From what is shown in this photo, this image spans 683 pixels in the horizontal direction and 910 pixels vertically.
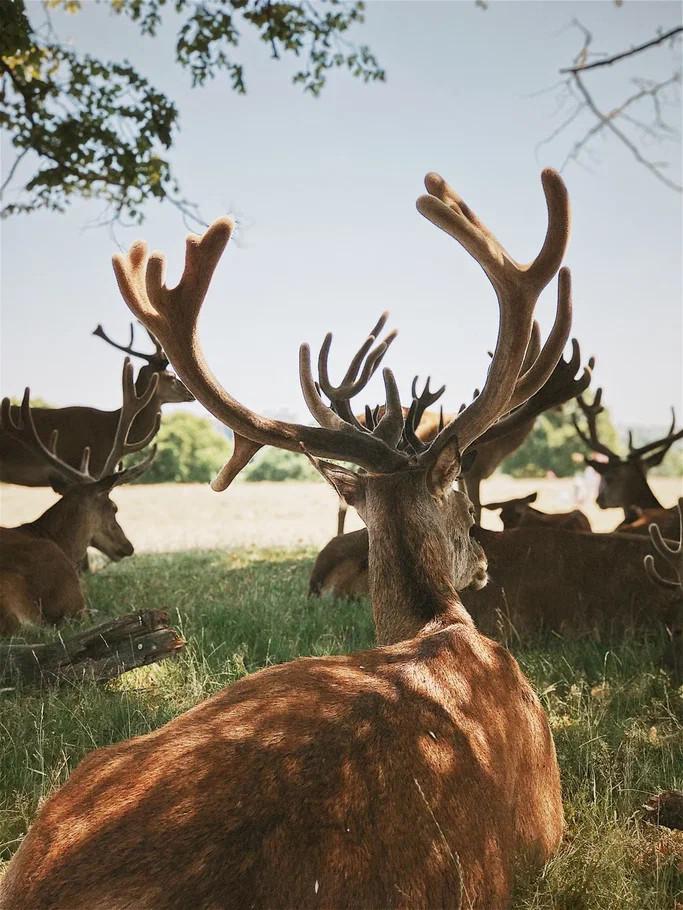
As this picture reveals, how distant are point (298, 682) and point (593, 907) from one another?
40.6 inches

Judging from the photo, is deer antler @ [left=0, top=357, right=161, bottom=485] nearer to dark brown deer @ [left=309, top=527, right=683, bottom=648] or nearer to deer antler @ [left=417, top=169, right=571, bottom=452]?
dark brown deer @ [left=309, top=527, right=683, bottom=648]

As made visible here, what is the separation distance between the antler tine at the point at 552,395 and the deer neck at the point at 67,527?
11.2 ft

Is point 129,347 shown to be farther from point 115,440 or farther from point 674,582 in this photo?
point 674,582

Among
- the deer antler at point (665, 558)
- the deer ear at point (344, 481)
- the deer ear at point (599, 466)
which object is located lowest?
the deer antler at point (665, 558)

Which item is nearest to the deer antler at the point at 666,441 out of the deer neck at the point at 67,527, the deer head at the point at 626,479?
the deer head at the point at 626,479

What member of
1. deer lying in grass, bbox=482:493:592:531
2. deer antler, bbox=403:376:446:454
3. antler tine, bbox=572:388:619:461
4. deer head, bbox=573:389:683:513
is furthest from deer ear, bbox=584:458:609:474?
deer antler, bbox=403:376:446:454

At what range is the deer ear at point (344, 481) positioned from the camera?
3.33 meters

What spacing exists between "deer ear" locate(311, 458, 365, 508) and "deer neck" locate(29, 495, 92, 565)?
181 inches

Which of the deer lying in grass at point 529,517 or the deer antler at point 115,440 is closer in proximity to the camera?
the deer lying in grass at point 529,517

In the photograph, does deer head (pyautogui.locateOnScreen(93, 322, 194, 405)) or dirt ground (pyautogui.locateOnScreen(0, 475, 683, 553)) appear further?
dirt ground (pyautogui.locateOnScreen(0, 475, 683, 553))

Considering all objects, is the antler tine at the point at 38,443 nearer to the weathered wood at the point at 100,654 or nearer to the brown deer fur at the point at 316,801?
the weathered wood at the point at 100,654

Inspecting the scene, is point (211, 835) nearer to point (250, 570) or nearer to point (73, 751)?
point (73, 751)

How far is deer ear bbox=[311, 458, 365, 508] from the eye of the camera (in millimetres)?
3328

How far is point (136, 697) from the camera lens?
13.7 feet
